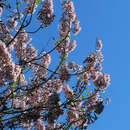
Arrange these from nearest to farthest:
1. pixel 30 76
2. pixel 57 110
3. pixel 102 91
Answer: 1. pixel 57 110
2. pixel 102 91
3. pixel 30 76

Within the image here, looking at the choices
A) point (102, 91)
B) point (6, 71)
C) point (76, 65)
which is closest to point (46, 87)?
point (76, 65)

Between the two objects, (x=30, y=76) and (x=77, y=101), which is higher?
(x=30, y=76)

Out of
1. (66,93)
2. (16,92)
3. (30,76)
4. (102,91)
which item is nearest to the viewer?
(16,92)

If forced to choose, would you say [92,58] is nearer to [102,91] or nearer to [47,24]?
[102,91]

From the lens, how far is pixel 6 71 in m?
6.27

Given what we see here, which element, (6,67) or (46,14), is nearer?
(6,67)

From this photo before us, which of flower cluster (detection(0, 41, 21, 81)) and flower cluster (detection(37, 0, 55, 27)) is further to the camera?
flower cluster (detection(37, 0, 55, 27))

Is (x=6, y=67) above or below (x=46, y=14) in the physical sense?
below

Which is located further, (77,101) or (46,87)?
(46,87)

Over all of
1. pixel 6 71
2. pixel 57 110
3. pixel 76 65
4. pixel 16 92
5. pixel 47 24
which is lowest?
pixel 57 110

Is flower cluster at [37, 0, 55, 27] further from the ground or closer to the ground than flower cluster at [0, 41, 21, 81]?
further from the ground

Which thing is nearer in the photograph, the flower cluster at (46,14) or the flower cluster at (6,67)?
the flower cluster at (6,67)

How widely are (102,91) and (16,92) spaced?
9.05 feet

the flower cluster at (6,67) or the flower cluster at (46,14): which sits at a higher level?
the flower cluster at (46,14)
